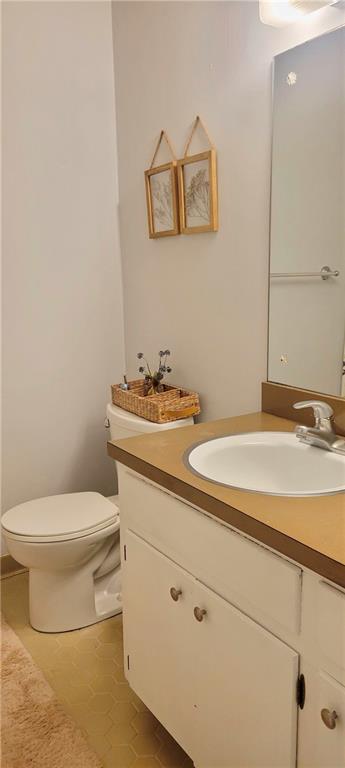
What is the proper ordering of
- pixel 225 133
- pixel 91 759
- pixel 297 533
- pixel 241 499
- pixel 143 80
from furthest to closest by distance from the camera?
1. pixel 143 80
2. pixel 225 133
3. pixel 91 759
4. pixel 241 499
5. pixel 297 533

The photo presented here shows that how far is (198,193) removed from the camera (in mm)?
1840

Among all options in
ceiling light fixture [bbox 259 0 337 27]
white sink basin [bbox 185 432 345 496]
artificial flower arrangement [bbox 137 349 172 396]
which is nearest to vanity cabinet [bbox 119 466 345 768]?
white sink basin [bbox 185 432 345 496]

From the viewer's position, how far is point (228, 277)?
1776mm

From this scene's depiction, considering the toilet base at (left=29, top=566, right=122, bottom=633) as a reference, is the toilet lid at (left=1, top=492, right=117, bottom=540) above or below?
above

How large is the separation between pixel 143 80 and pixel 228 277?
896 millimetres

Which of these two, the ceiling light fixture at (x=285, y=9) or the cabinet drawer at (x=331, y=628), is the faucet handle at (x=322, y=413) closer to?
the cabinet drawer at (x=331, y=628)

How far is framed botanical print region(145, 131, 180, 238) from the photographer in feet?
6.43

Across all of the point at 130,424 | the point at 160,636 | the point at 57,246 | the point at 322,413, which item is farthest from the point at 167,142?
the point at 160,636

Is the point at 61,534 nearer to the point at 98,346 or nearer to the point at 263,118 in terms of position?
the point at 98,346

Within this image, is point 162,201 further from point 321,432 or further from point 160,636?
point 160,636

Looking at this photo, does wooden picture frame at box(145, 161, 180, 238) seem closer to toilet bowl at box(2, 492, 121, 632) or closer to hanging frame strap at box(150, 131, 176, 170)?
hanging frame strap at box(150, 131, 176, 170)

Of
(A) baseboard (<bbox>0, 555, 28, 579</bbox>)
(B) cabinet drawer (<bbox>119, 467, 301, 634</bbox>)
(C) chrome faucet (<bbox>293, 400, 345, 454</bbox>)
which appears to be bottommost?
(A) baseboard (<bbox>0, 555, 28, 579</bbox>)

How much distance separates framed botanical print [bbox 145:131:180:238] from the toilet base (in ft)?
4.07

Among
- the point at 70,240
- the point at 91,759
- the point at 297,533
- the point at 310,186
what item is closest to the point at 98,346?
the point at 70,240
